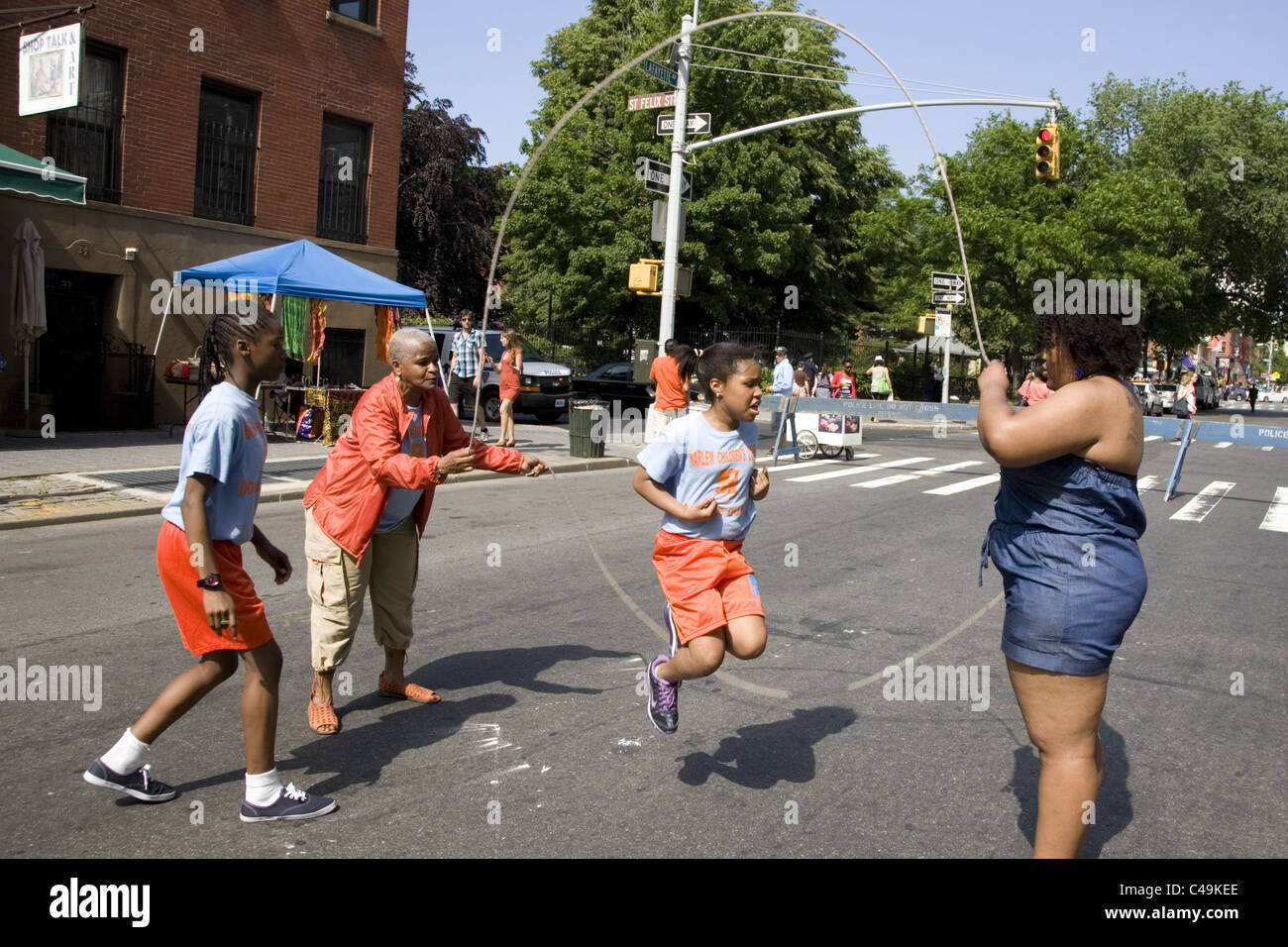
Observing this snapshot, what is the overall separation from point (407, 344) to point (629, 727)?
196cm

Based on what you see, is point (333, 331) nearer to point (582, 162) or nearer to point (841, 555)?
point (841, 555)

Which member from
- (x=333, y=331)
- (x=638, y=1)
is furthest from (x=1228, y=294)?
(x=333, y=331)

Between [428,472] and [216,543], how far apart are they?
89cm

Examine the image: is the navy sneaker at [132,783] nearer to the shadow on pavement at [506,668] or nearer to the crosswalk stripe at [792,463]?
the shadow on pavement at [506,668]

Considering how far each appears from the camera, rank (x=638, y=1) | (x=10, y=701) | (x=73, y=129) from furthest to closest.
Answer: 1. (x=638, y=1)
2. (x=73, y=129)
3. (x=10, y=701)

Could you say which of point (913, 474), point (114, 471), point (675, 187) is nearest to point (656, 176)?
point (675, 187)

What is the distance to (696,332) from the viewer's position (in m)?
36.1

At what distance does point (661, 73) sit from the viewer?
1841cm

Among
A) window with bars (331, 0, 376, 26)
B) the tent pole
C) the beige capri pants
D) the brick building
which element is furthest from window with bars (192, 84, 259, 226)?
the beige capri pants

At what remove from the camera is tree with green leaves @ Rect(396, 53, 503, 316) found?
37.1m

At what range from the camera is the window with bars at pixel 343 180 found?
1983 cm

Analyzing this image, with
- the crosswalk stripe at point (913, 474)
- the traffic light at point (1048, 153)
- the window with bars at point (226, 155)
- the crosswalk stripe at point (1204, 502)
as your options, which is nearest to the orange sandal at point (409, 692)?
the crosswalk stripe at point (913, 474)

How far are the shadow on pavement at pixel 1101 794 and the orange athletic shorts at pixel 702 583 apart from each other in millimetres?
1256

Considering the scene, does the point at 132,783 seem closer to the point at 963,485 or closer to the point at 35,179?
the point at 35,179
